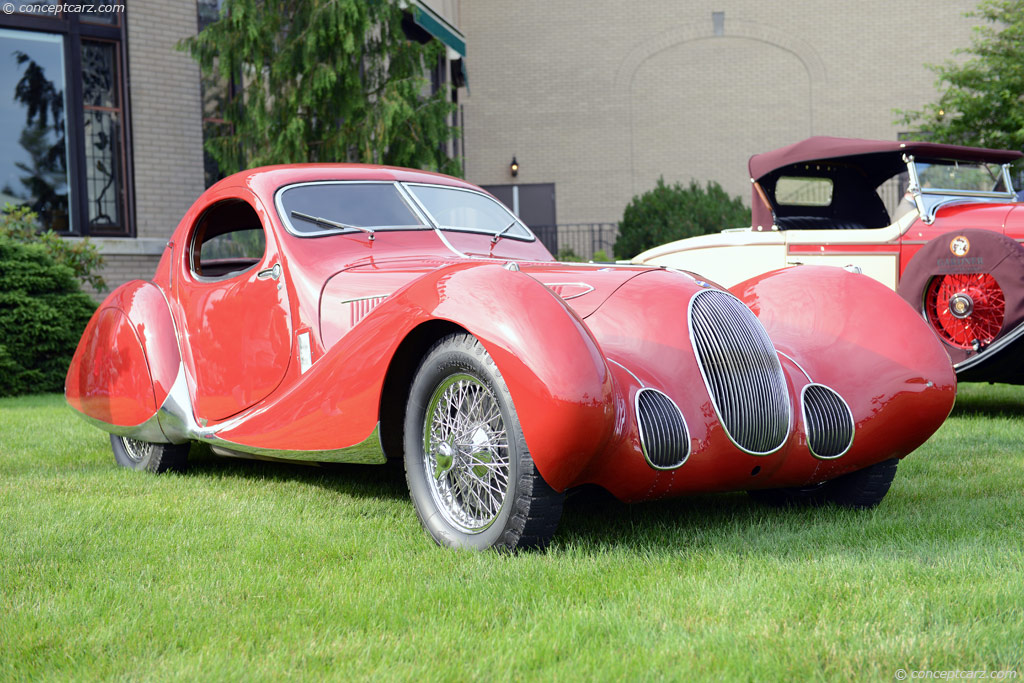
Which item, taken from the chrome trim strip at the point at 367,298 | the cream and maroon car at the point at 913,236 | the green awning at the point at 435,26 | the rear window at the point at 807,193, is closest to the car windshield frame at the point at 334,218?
the chrome trim strip at the point at 367,298

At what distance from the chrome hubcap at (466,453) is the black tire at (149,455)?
7.09 ft

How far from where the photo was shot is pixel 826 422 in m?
3.60

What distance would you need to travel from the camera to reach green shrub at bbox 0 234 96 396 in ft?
30.9

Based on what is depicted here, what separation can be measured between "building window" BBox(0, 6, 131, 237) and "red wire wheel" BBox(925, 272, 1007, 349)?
30.1 feet

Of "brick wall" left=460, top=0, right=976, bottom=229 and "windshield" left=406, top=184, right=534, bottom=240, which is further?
"brick wall" left=460, top=0, right=976, bottom=229

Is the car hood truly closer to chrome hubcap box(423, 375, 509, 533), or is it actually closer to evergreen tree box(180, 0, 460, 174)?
chrome hubcap box(423, 375, 509, 533)

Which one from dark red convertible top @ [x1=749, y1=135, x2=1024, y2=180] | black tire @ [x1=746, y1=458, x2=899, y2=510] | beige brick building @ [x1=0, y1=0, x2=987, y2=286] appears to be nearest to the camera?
black tire @ [x1=746, y1=458, x2=899, y2=510]

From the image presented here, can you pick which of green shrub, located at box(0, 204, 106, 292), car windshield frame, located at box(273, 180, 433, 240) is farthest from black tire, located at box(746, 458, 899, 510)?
green shrub, located at box(0, 204, 106, 292)

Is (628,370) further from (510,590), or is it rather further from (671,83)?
(671,83)

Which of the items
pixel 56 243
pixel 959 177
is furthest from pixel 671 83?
pixel 56 243

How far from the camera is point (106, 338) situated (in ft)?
17.8

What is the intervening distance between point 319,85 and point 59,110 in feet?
10.2

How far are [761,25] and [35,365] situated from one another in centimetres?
2123

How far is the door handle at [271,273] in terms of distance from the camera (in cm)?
459
